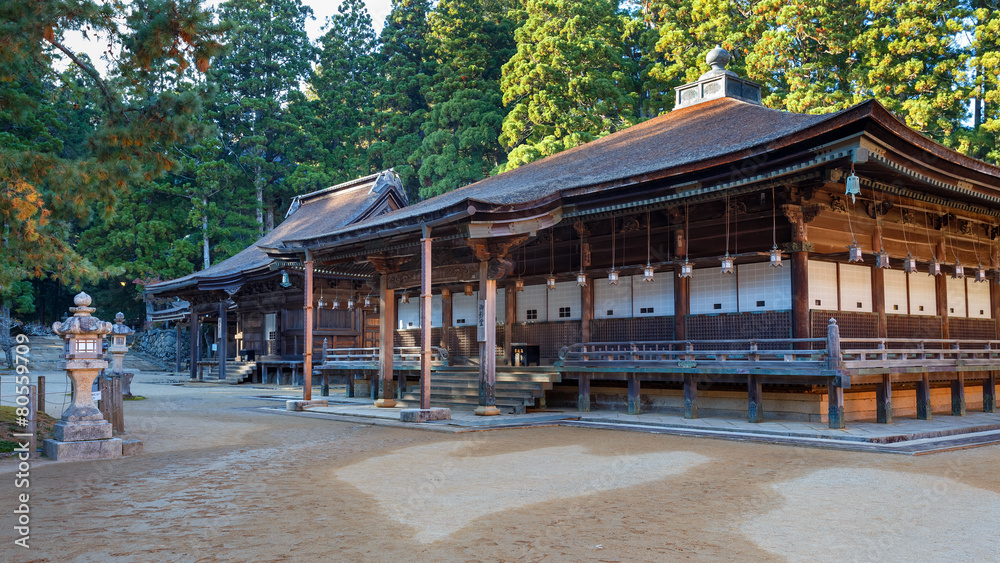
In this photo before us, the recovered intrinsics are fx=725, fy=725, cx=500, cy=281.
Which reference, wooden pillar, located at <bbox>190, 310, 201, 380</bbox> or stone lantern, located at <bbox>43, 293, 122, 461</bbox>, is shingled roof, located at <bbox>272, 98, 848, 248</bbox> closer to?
stone lantern, located at <bbox>43, 293, 122, 461</bbox>

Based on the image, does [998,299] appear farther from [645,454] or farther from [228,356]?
[228,356]

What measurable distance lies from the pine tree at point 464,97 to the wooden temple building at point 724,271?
943 inches

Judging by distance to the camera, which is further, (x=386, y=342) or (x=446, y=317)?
(x=446, y=317)

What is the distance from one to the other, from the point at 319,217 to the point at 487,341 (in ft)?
70.5

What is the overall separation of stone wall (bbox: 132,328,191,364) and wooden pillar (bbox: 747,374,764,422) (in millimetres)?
40812

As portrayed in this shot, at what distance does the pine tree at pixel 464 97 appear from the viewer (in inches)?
1754

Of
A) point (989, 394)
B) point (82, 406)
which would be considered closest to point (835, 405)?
point (989, 394)

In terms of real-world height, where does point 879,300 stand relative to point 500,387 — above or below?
above

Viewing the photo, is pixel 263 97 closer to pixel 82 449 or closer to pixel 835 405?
pixel 82 449

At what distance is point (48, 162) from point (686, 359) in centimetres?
1231

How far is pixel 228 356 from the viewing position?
40.5 metres

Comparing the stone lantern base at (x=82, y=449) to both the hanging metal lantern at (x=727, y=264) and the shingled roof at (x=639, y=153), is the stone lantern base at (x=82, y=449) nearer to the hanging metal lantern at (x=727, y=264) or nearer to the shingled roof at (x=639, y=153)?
the shingled roof at (x=639, y=153)

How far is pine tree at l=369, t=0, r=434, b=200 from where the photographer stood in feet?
166

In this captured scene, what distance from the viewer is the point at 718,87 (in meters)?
22.2
